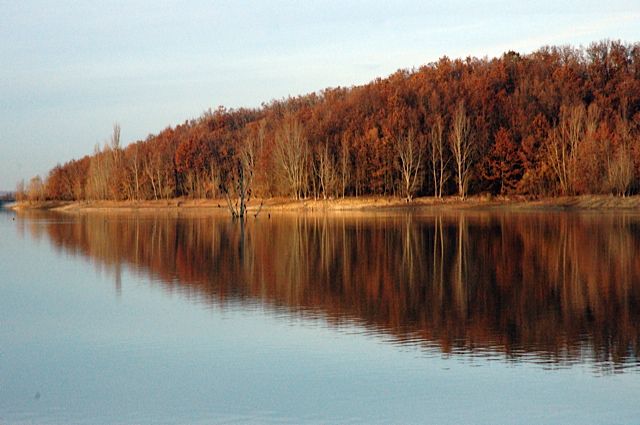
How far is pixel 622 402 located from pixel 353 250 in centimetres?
2060

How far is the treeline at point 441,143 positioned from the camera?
7225 cm

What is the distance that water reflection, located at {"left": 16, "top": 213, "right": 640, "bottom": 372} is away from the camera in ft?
44.3

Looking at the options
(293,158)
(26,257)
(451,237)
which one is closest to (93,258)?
(26,257)

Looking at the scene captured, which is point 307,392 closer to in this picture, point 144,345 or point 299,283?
point 144,345

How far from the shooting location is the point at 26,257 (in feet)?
102

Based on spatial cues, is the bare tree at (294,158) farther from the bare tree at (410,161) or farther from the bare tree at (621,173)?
the bare tree at (621,173)

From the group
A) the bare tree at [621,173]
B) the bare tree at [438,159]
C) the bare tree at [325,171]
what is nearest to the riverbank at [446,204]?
the bare tree at [621,173]

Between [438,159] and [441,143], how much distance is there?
157cm

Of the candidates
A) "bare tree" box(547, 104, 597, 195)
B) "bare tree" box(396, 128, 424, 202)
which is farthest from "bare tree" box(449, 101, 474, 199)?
"bare tree" box(547, 104, 597, 195)

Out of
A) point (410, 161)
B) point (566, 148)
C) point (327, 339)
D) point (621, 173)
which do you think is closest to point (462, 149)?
point (410, 161)

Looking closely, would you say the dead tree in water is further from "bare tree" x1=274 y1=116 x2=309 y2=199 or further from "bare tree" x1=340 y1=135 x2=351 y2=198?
"bare tree" x1=340 y1=135 x2=351 y2=198

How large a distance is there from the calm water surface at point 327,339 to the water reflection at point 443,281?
73 millimetres

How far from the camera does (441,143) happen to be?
251 ft

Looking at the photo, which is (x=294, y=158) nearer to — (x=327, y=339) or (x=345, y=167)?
(x=345, y=167)
